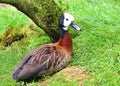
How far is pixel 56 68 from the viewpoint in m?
6.68

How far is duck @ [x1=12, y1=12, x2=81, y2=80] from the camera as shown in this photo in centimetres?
647

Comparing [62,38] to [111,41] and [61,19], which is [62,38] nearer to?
[61,19]

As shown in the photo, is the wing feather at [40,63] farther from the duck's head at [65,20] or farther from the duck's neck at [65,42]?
the duck's head at [65,20]

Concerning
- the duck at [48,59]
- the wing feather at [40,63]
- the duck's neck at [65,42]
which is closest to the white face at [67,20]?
the duck at [48,59]

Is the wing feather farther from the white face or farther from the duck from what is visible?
the white face

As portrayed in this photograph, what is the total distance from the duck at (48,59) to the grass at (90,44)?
0.18 m

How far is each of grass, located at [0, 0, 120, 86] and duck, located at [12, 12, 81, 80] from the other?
179mm

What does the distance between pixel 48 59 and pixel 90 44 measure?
0.99 m

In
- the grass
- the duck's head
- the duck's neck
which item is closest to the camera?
the grass

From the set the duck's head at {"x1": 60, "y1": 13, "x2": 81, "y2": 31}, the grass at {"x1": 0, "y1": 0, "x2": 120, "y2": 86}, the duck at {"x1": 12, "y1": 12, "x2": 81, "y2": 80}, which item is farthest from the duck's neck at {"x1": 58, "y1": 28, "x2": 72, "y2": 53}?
the grass at {"x1": 0, "y1": 0, "x2": 120, "y2": 86}

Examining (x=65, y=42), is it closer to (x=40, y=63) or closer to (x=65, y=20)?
(x=65, y=20)

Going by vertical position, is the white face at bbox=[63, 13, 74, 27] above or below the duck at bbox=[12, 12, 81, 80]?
above

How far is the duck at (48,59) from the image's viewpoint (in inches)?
255

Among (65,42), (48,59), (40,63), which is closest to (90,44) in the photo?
(65,42)
